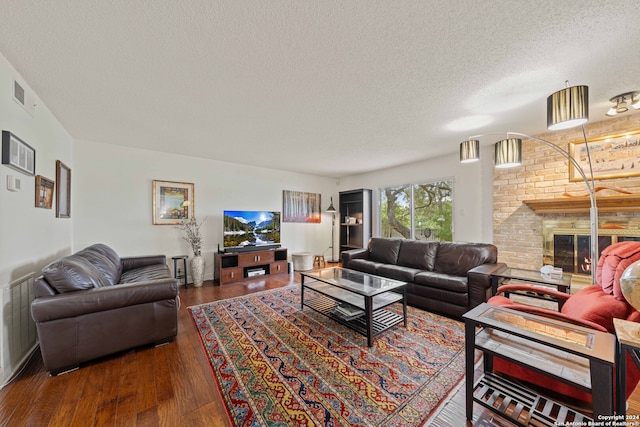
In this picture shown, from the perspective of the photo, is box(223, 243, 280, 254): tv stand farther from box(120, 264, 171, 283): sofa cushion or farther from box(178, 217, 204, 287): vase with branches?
box(120, 264, 171, 283): sofa cushion

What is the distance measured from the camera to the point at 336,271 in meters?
3.33

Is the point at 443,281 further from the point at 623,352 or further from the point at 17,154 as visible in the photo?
the point at 17,154

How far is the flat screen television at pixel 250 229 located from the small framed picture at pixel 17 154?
8.50 ft

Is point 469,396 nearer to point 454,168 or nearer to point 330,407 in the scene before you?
point 330,407

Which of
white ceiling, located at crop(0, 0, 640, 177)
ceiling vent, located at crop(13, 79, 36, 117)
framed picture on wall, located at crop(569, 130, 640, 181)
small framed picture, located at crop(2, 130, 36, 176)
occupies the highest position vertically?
white ceiling, located at crop(0, 0, 640, 177)

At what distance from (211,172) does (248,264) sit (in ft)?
6.46

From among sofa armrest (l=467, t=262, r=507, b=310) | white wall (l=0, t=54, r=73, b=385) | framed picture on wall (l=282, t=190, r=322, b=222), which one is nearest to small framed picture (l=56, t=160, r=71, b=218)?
white wall (l=0, t=54, r=73, b=385)

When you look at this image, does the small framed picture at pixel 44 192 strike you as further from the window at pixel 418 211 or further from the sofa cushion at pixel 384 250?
the window at pixel 418 211

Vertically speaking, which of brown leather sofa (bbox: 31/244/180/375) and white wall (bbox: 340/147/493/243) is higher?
white wall (bbox: 340/147/493/243)

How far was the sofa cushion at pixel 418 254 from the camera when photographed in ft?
11.5

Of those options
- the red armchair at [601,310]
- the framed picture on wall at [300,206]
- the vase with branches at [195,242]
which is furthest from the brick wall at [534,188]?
the vase with branches at [195,242]

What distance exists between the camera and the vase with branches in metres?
4.10

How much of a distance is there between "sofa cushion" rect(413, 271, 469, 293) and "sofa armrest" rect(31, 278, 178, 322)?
2.77 m

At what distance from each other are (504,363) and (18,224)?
3803mm
